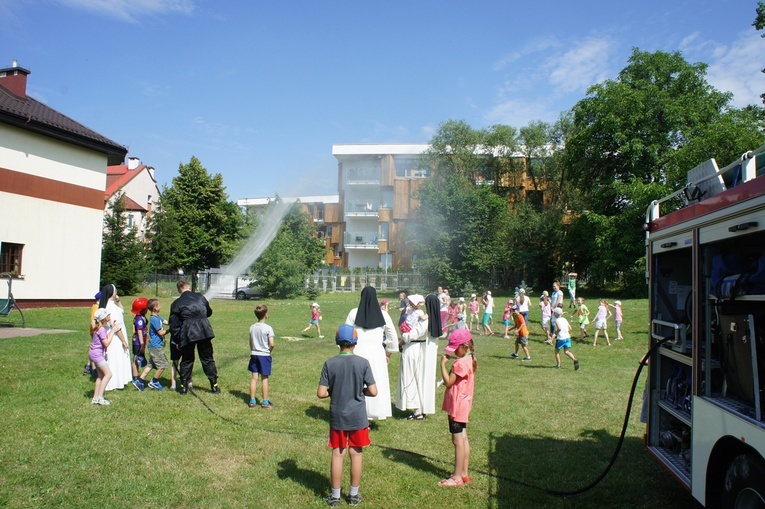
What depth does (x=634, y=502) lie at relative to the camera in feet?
19.8

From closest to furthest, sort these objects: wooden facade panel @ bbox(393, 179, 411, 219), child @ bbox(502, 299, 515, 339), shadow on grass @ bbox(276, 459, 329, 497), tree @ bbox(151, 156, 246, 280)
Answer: shadow on grass @ bbox(276, 459, 329, 497)
child @ bbox(502, 299, 515, 339)
tree @ bbox(151, 156, 246, 280)
wooden facade panel @ bbox(393, 179, 411, 219)

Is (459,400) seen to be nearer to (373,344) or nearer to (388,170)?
(373,344)

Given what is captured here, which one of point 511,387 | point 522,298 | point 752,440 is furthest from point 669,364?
point 522,298

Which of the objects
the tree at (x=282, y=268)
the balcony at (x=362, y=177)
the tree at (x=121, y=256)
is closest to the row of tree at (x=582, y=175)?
the balcony at (x=362, y=177)

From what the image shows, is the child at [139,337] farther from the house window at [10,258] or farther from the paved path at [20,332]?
the house window at [10,258]

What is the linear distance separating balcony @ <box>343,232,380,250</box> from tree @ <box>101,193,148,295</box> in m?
27.3

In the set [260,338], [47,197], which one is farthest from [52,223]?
[260,338]

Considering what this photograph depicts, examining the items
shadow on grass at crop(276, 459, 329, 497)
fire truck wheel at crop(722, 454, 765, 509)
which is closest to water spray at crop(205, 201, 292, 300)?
shadow on grass at crop(276, 459, 329, 497)

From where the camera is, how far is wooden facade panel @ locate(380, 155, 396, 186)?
200 ft

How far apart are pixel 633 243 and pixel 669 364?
32.1m

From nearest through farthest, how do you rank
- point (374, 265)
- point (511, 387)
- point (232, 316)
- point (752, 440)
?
point (752, 440)
point (511, 387)
point (232, 316)
point (374, 265)

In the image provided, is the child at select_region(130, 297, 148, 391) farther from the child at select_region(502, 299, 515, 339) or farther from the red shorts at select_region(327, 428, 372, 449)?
the child at select_region(502, 299, 515, 339)

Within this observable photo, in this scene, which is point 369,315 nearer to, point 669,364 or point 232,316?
point 669,364

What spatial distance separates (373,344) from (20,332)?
14.4m
